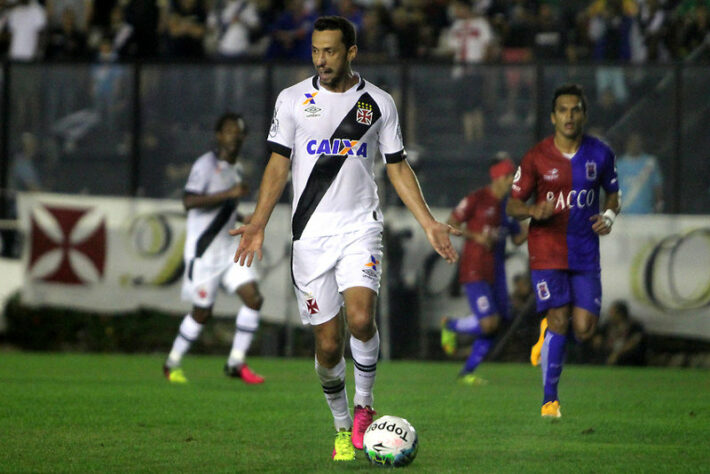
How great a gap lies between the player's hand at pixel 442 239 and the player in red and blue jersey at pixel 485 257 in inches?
250

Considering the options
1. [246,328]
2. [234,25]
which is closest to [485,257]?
[246,328]

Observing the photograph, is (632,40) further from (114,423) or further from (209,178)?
(114,423)

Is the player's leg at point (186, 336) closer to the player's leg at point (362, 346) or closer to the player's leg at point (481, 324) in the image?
the player's leg at point (481, 324)

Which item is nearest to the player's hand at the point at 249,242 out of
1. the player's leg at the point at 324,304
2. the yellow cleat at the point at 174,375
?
the player's leg at the point at 324,304

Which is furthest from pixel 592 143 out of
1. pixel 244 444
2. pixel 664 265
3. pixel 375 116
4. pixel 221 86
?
pixel 221 86

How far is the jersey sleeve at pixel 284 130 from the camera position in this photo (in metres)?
7.19

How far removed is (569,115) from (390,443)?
3.63 meters

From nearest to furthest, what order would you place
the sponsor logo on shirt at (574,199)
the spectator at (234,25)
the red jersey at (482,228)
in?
the sponsor logo on shirt at (574,199) < the red jersey at (482,228) < the spectator at (234,25)

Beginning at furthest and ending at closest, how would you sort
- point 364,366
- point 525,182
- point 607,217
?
1. point 525,182
2. point 607,217
3. point 364,366

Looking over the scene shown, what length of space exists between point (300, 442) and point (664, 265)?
911 cm

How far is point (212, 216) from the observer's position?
502 inches

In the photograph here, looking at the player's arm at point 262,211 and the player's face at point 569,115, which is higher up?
A: the player's face at point 569,115

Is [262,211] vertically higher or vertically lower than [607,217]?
higher

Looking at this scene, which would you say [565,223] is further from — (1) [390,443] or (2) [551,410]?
(1) [390,443]
